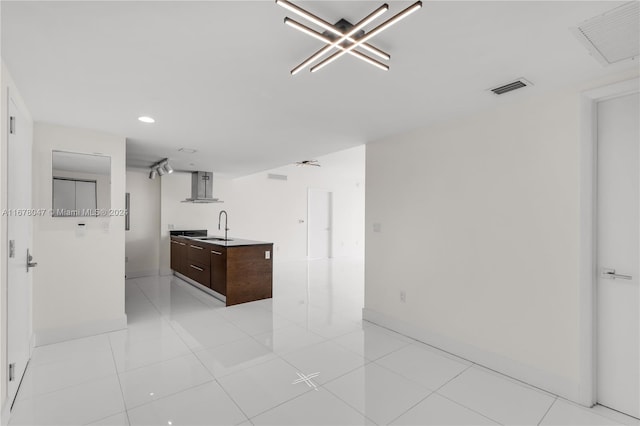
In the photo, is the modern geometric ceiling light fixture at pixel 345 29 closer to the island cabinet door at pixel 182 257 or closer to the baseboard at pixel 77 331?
the baseboard at pixel 77 331

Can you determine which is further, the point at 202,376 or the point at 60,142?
the point at 60,142

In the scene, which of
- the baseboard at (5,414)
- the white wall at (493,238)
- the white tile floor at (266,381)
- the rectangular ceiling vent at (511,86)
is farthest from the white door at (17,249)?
the rectangular ceiling vent at (511,86)

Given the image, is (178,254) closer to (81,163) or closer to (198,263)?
(198,263)

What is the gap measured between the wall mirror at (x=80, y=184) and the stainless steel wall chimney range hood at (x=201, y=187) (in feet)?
9.46

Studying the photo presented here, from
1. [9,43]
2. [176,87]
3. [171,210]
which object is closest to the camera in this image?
[9,43]

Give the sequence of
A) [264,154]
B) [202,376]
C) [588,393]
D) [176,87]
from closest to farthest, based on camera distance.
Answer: [588,393] < [176,87] < [202,376] < [264,154]

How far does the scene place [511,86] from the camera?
2.25 metres

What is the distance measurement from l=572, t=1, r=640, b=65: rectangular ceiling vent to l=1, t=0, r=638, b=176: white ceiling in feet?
0.19

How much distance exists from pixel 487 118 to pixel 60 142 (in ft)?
14.4

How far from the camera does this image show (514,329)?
2.55 meters

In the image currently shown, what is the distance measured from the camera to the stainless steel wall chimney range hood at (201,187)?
6473mm

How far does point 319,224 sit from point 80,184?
6.68m

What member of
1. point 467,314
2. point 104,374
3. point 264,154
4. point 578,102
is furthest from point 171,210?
point 578,102

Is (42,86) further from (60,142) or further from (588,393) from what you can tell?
(588,393)
